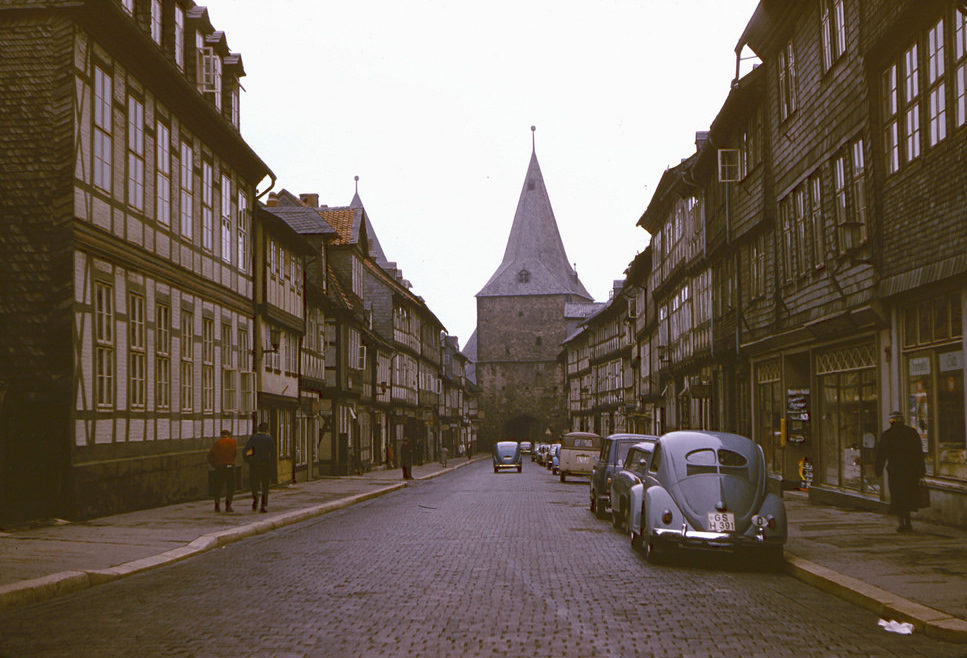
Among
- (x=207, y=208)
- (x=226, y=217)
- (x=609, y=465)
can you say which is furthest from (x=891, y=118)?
(x=226, y=217)

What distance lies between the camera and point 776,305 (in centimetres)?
2562

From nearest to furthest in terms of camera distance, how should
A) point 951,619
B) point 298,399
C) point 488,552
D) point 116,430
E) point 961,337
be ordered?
1. point 951,619
2. point 488,552
3. point 961,337
4. point 116,430
5. point 298,399

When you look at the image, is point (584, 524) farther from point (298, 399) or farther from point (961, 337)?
point (298, 399)

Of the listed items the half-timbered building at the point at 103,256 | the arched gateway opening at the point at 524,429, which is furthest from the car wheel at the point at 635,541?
the arched gateway opening at the point at 524,429

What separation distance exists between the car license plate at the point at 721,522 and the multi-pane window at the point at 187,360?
1456 cm

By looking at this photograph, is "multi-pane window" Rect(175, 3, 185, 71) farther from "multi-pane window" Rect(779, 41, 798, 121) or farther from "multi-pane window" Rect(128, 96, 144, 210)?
"multi-pane window" Rect(779, 41, 798, 121)

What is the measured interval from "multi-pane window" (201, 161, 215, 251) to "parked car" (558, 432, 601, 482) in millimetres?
18920

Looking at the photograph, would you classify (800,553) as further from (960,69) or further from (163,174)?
(163,174)

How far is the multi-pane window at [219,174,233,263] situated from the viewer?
92.7 ft

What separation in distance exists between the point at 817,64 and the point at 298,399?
21119 mm

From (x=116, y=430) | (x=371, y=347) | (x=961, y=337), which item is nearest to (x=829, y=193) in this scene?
(x=961, y=337)

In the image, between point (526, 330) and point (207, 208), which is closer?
point (207, 208)

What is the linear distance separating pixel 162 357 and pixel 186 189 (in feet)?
13.6

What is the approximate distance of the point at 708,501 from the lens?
1318cm
